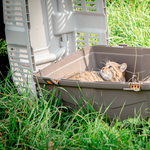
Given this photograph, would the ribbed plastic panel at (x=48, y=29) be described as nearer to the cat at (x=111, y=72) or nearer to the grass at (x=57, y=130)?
the cat at (x=111, y=72)

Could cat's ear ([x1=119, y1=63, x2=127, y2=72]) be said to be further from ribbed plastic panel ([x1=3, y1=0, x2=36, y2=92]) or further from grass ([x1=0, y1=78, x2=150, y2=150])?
ribbed plastic panel ([x1=3, y1=0, x2=36, y2=92])

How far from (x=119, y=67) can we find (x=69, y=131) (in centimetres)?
110

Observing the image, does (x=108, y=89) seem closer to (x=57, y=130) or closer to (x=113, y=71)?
(x=57, y=130)

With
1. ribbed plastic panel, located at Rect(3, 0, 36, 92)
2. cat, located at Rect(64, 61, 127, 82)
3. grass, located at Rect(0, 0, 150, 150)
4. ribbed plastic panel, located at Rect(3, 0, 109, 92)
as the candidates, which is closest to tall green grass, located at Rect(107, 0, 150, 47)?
ribbed plastic panel, located at Rect(3, 0, 109, 92)

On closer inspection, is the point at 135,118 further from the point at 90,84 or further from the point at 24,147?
the point at 24,147

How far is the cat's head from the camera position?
260cm

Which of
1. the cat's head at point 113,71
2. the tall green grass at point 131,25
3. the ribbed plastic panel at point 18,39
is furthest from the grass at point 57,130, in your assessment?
the tall green grass at point 131,25

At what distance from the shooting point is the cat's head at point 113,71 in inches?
102

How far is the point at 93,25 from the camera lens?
2.96 metres

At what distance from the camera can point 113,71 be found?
103 inches

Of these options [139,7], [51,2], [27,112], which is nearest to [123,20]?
[139,7]

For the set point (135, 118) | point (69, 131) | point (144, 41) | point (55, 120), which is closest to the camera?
point (69, 131)

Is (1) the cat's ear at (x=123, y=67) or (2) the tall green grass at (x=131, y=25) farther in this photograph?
(2) the tall green grass at (x=131, y=25)

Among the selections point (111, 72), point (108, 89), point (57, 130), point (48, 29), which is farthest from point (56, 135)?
point (48, 29)
